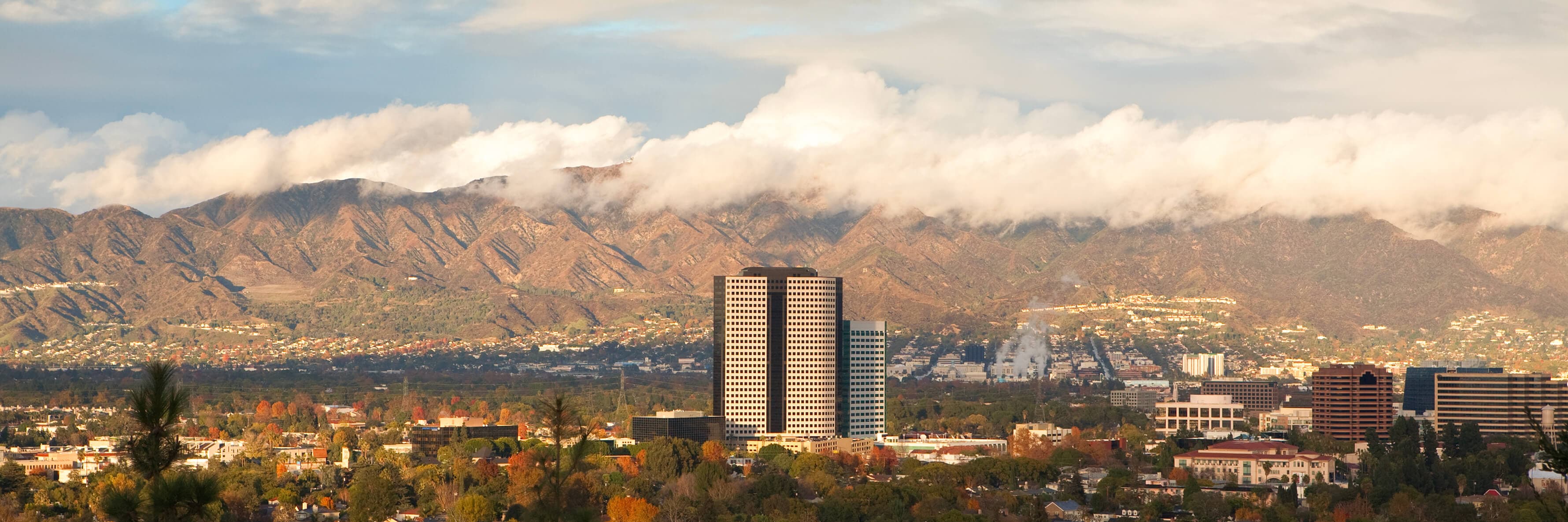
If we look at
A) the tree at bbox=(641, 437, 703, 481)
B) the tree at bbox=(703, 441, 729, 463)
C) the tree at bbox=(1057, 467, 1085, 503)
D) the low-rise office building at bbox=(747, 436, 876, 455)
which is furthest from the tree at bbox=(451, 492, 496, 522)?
the low-rise office building at bbox=(747, 436, 876, 455)

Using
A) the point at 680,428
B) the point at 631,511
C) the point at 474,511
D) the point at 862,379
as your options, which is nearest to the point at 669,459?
the point at 680,428

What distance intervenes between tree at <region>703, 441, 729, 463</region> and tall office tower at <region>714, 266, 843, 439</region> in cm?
1597

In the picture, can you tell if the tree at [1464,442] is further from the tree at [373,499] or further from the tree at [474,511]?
the tree at [474,511]

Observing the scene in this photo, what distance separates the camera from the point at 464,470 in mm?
132375

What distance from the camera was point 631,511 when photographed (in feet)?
356

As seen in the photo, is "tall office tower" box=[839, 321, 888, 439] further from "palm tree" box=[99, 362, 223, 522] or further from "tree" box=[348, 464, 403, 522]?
"palm tree" box=[99, 362, 223, 522]

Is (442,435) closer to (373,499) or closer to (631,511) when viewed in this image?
(373,499)

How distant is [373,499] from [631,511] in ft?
50.8

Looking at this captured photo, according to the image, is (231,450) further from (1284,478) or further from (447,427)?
(1284,478)

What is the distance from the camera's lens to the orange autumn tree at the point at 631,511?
107 meters

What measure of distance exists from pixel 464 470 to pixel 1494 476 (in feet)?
214

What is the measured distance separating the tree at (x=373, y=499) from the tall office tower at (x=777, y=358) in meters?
47.8

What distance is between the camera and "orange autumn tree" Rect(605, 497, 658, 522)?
352 ft

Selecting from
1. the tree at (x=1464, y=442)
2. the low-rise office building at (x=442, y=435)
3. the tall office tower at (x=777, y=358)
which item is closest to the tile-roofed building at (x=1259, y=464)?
the tree at (x=1464, y=442)
